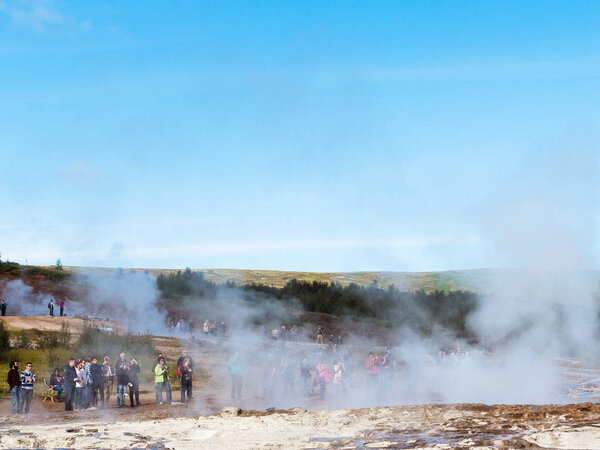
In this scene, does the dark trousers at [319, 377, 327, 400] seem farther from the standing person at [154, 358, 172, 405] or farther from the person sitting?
the person sitting

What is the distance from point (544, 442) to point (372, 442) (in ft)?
9.56

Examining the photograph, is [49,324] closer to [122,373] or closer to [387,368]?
[122,373]

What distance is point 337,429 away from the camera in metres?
14.3

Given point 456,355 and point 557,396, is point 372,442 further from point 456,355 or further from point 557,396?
point 456,355

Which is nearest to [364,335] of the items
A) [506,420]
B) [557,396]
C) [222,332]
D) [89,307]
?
[222,332]

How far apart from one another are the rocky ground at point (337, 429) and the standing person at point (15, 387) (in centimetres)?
141

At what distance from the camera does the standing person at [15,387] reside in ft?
60.5

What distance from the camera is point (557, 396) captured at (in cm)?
2181

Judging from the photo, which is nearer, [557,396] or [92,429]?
[92,429]

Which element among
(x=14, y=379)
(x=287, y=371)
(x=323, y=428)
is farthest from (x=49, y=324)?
(x=323, y=428)

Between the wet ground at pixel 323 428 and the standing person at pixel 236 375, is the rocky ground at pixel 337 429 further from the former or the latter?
the standing person at pixel 236 375

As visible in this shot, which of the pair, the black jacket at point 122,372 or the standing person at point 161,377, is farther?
the standing person at point 161,377

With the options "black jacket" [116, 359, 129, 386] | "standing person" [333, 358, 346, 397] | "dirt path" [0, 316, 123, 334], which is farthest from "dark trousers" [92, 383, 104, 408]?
"dirt path" [0, 316, 123, 334]

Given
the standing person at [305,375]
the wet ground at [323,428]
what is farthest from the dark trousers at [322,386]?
the wet ground at [323,428]
